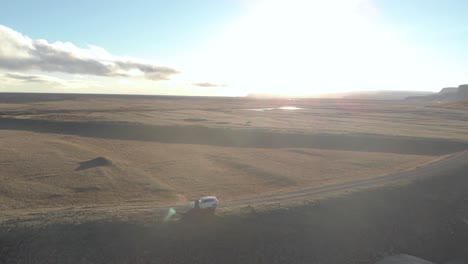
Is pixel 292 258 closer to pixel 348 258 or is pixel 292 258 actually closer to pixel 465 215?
pixel 348 258

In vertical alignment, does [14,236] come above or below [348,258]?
above

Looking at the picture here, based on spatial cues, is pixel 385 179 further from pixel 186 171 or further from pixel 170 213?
pixel 170 213

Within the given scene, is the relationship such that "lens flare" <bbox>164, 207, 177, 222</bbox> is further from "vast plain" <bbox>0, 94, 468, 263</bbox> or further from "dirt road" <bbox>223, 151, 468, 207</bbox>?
"dirt road" <bbox>223, 151, 468, 207</bbox>

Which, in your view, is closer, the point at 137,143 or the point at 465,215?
the point at 465,215

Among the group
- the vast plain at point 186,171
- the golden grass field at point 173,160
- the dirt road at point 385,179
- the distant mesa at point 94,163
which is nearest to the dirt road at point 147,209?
the dirt road at point 385,179

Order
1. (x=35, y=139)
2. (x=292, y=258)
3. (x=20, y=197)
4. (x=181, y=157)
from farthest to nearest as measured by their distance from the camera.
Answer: (x=35, y=139)
(x=181, y=157)
(x=20, y=197)
(x=292, y=258)

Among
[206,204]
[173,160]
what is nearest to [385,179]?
[206,204]

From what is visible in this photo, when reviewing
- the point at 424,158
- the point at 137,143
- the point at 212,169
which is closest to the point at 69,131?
the point at 137,143

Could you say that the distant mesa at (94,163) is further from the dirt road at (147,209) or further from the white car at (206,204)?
the white car at (206,204)
